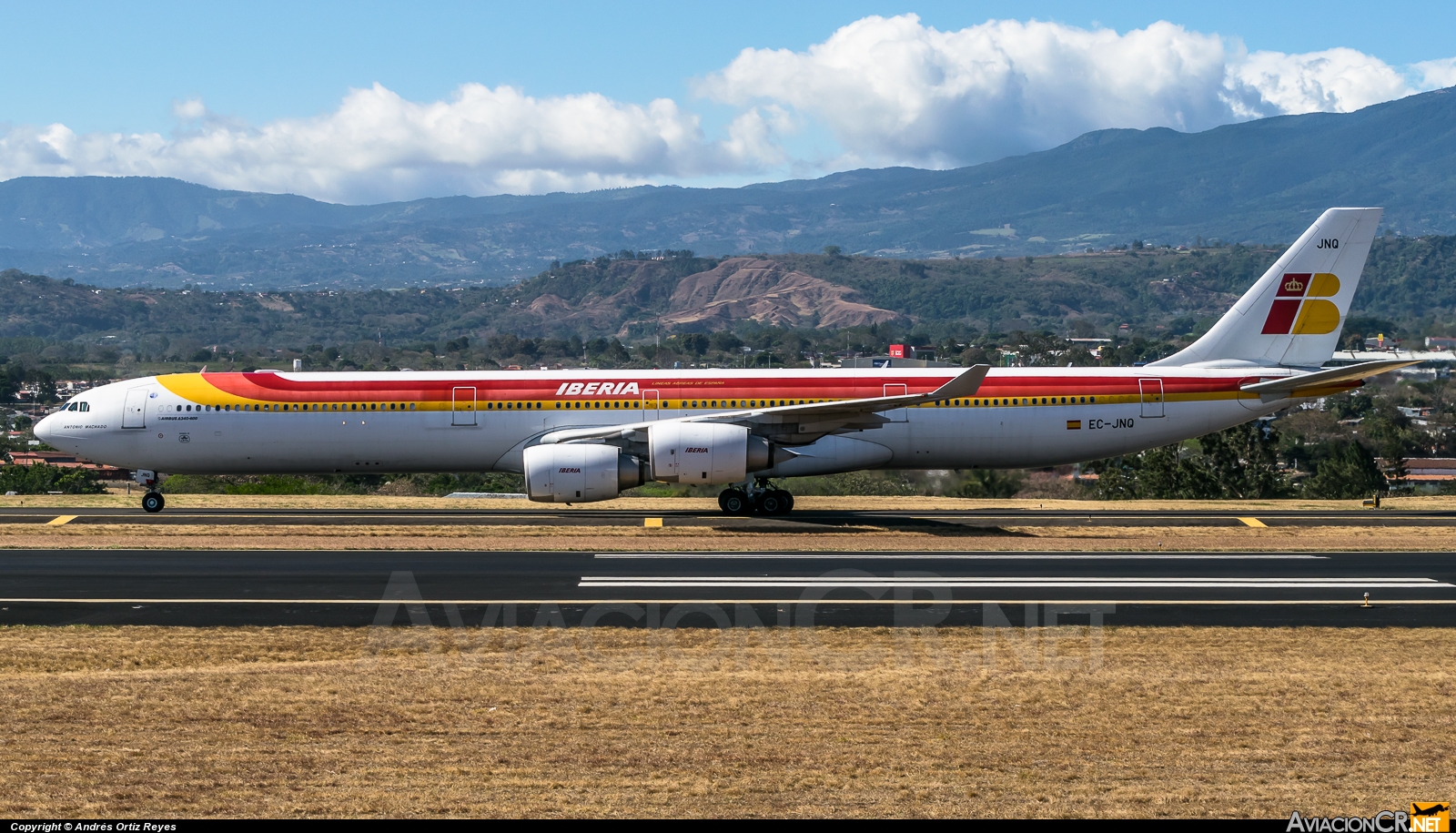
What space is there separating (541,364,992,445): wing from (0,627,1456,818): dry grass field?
13174mm

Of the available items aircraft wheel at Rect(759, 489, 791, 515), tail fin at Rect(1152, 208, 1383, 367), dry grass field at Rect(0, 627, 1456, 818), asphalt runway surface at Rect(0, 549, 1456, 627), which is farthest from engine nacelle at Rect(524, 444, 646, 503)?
tail fin at Rect(1152, 208, 1383, 367)

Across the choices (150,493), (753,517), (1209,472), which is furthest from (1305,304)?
(150,493)

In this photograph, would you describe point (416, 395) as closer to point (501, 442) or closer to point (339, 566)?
point (501, 442)

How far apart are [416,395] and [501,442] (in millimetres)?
2545

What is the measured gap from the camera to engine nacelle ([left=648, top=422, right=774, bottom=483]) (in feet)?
101

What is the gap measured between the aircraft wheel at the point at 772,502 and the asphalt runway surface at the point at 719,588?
6599 mm

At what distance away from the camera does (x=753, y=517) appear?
108ft

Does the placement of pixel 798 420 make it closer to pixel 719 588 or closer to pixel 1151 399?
pixel 1151 399

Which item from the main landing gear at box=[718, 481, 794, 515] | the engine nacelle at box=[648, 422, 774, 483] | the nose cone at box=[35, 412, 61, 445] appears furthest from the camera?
the nose cone at box=[35, 412, 61, 445]

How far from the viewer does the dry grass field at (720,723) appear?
440 inches

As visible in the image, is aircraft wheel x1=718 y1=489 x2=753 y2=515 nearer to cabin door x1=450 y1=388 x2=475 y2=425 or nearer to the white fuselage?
the white fuselage

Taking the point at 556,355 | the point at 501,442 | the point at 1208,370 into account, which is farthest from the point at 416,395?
the point at 556,355

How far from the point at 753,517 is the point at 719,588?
35.7 ft

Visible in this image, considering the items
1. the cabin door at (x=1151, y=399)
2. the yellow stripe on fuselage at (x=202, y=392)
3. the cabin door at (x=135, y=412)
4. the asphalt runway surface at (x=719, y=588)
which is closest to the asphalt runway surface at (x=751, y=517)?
the cabin door at (x=135, y=412)
